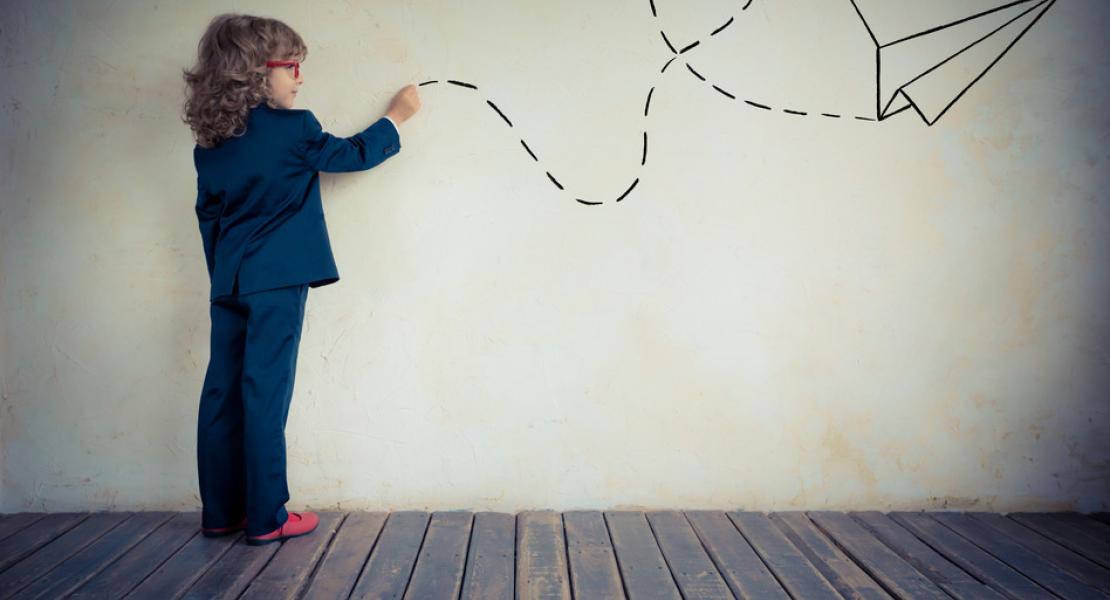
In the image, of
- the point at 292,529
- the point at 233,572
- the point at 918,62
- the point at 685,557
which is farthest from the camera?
the point at 918,62

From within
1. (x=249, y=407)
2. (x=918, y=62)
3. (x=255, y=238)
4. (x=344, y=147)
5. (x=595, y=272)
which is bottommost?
(x=249, y=407)

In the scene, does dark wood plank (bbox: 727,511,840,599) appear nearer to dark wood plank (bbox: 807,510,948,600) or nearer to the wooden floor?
the wooden floor

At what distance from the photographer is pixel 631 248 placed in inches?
88.5

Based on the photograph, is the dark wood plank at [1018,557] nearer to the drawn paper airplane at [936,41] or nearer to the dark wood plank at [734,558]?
the dark wood plank at [734,558]

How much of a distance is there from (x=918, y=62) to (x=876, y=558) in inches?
51.9

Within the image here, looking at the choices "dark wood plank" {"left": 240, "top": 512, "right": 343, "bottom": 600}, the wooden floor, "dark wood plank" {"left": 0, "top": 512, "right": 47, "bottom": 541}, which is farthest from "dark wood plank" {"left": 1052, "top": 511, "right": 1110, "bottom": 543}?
"dark wood plank" {"left": 0, "top": 512, "right": 47, "bottom": 541}

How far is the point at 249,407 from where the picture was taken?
1977 mm

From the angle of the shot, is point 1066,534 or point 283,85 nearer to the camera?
point 283,85

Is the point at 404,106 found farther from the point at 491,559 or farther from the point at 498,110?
the point at 491,559

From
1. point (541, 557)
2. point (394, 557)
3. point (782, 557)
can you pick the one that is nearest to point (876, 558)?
point (782, 557)

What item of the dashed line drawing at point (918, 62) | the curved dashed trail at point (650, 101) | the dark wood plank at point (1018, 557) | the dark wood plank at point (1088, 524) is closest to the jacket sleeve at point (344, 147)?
the curved dashed trail at point (650, 101)

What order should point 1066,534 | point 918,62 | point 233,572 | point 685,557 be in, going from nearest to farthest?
point 233,572, point 685,557, point 1066,534, point 918,62

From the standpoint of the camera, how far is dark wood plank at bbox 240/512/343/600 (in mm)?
1716

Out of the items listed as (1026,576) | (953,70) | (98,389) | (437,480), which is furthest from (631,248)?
(98,389)
